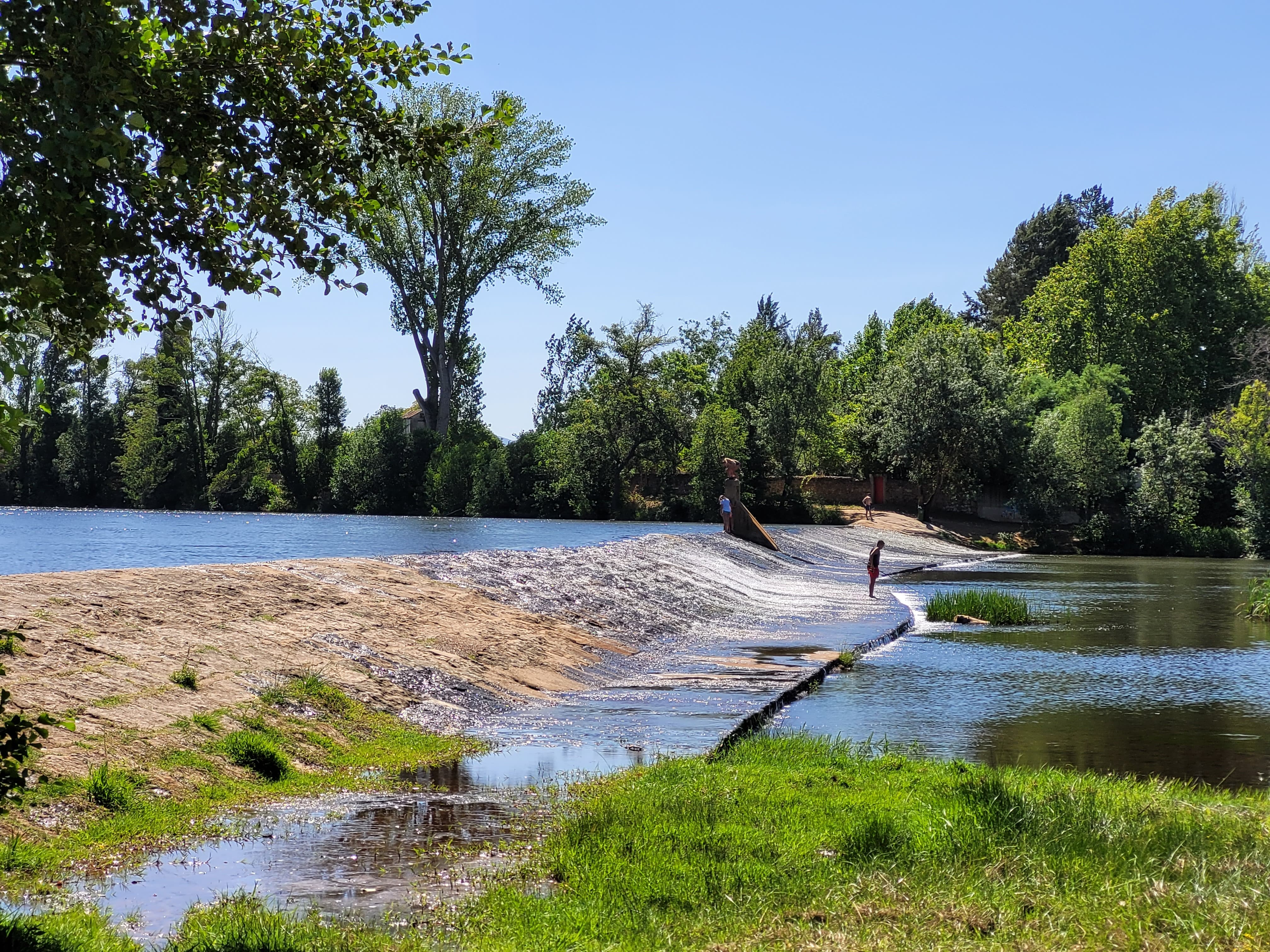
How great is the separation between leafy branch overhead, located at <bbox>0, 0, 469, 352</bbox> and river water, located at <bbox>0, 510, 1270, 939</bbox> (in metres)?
3.55

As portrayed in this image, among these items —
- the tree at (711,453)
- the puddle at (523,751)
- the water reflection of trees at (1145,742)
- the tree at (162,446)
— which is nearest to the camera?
the puddle at (523,751)

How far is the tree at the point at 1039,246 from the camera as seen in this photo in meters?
111

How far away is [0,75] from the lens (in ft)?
15.6

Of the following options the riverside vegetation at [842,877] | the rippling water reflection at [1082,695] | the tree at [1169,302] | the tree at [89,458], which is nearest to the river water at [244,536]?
the tree at [89,458]

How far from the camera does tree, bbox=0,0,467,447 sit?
5.02m

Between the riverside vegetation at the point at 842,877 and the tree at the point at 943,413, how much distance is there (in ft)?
198

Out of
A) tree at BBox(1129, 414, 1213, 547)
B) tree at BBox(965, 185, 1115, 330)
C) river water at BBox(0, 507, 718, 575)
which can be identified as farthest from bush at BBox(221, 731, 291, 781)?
tree at BBox(965, 185, 1115, 330)

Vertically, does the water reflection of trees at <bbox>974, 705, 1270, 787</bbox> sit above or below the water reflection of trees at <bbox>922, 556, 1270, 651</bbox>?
above

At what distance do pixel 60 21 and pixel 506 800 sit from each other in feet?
21.7

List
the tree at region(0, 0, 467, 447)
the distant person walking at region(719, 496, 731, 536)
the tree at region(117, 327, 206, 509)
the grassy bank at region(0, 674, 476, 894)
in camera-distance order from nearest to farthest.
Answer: the tree at region(0, 0, 467, 447), the grassy bank at region(0, 674, 476, 894), the distant person walking at region(719, 496, 731, 536), the tree at region(117, 327, 206, 509)

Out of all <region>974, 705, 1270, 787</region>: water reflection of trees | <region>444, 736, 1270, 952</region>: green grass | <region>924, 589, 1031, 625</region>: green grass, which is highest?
<region>444, 736, 1270, 952</region>: green grass

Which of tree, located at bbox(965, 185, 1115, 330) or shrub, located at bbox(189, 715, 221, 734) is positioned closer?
shrub, located at bbox(189, 715, 221, 734)

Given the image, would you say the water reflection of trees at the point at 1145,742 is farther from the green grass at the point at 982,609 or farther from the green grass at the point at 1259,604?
the green grass at the point at 1259,604

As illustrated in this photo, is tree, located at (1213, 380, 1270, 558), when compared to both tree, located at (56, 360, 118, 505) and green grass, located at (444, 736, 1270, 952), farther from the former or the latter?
tree, located at (56, 360, 118, 505)
